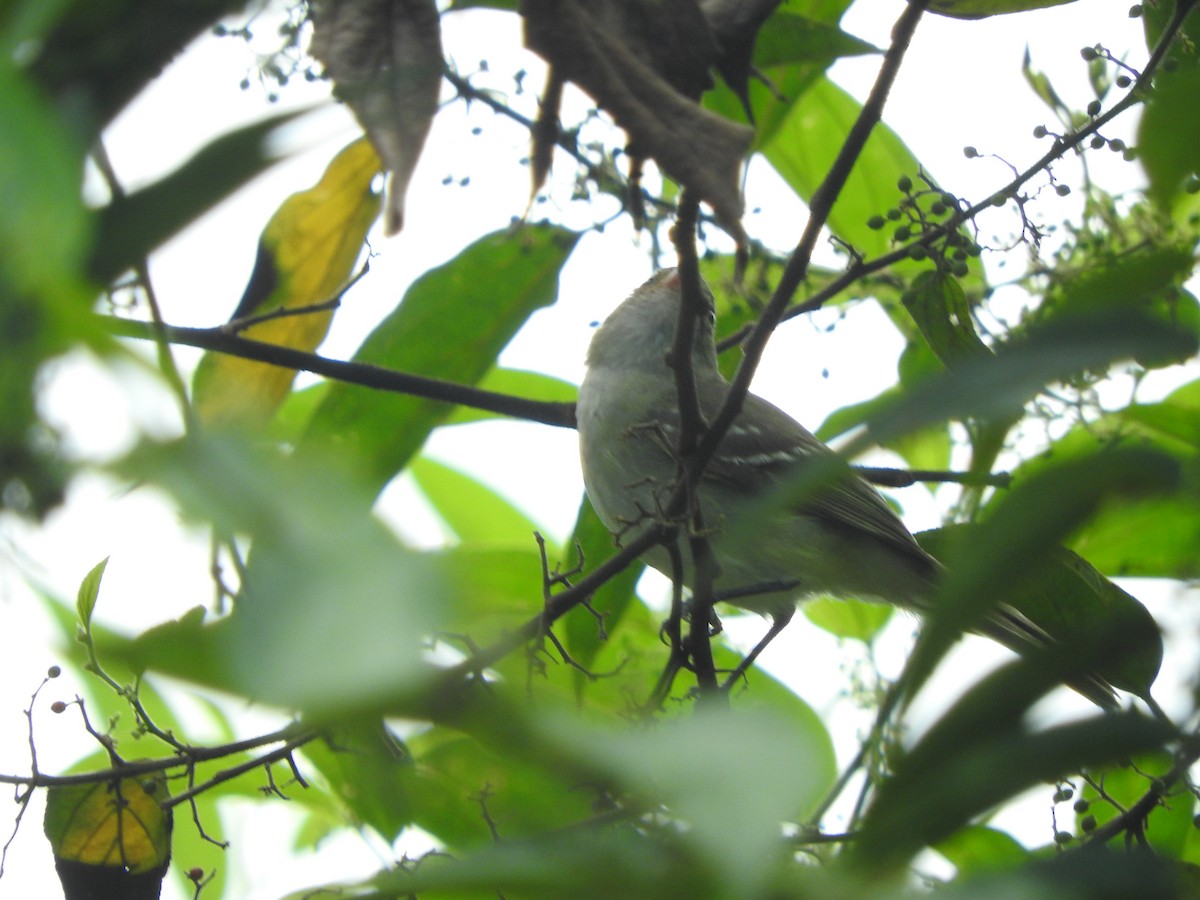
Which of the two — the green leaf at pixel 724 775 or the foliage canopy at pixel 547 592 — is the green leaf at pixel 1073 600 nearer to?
the foliage canopy at pixel 547 592

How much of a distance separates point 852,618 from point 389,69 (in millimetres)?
2776

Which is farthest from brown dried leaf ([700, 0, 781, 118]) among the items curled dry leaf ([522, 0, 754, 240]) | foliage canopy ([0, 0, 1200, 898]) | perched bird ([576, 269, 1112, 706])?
perched bird ([576, 269, 1112, 706])

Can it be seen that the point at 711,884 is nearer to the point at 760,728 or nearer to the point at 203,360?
the point at 760,728

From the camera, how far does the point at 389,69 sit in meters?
0.94

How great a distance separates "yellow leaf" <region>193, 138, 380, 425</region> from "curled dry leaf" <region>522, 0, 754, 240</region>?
1.27 metres

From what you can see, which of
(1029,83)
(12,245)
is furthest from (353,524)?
(1029,83)

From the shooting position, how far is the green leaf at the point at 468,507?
3371 millimetres

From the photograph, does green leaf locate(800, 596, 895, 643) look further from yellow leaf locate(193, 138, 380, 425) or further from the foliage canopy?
yellow leaf locate(193, 138, 380, 425)

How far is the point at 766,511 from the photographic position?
615 mm

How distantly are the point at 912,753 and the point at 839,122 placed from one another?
278 cm

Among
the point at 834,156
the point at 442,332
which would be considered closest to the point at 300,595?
the point at 442,332

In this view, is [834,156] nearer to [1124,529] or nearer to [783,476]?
[783,476]

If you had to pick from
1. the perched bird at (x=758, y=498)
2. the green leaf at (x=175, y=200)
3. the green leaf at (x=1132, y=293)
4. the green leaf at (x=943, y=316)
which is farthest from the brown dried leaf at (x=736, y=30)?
the perched bird at (x=758, y=498)

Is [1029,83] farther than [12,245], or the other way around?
[1029,83]
